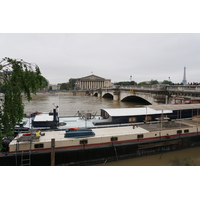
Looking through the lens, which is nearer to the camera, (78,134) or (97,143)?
(78,134)

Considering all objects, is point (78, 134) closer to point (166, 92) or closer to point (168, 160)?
point (168, 160)

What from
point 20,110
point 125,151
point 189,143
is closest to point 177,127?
point 189,143

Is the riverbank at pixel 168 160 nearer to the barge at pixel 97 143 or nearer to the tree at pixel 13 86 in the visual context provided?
the barge at pixel 97 143

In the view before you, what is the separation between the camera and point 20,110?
8.08m

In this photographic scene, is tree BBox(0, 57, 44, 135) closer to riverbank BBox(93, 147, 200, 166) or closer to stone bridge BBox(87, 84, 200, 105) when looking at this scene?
riverbank BBox(93, 147, 200, 166)

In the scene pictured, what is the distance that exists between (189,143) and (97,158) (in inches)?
363

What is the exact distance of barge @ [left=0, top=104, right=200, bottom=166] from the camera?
11.5 meters

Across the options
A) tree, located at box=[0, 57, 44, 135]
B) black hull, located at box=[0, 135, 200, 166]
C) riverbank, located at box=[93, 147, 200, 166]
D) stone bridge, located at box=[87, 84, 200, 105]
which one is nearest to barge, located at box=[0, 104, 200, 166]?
black hull, located at box=[0, 135, 200, 166]

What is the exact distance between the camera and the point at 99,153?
12805 millimetres

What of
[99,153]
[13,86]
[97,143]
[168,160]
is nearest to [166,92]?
[168,160]

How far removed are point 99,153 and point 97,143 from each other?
0.77 m

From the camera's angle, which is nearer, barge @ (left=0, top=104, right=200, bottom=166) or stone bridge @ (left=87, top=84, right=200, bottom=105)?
barge @ (left=0, top=104, right=200, bottom=166)

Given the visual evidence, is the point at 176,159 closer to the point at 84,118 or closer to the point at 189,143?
the point at 189,143

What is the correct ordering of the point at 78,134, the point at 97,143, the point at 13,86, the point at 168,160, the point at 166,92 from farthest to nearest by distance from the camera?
the point at 166,92
the point at 168,160
the point at 97,143
the point at 78,134
the point at 13,86
